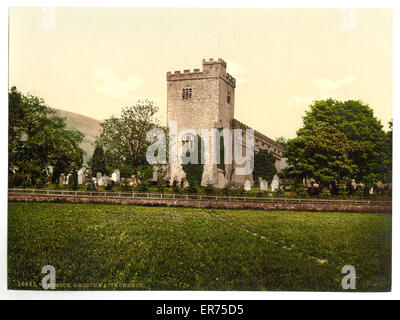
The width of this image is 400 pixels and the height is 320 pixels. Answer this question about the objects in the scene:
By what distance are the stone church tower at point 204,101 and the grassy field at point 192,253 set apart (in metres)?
1.48

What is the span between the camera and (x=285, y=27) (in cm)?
989

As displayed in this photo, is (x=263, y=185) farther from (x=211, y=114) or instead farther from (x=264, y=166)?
(x=211, y=114)

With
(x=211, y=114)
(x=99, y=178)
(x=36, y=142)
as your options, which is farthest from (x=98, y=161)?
(x=211, y=114)

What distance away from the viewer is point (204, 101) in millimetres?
15211

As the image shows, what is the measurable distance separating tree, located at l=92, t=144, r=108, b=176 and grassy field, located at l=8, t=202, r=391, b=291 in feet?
4.63

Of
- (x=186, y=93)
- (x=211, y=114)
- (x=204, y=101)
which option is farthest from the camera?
(x=204, y=101)

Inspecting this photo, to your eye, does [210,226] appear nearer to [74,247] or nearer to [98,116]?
[74,247]

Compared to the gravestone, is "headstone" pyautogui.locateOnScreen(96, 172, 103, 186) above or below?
above

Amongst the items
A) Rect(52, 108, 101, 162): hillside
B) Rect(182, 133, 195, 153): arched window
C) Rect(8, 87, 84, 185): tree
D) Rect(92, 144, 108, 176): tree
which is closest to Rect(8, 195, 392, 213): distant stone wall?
Rect(8, 87, 84, 185): tree

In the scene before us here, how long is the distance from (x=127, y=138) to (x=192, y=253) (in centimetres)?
393

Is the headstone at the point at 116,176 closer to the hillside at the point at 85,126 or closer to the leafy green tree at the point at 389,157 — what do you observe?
the hillside at the point at 85,126

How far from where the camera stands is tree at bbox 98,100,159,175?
37.9 ft

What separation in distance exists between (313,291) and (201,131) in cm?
511

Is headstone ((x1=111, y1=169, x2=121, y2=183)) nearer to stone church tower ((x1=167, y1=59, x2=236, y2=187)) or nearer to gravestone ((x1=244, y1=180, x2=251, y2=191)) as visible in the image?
stone church tower ((x1=167, y1=59, x2=236, y2=187))
